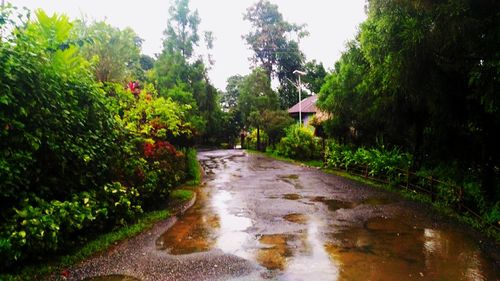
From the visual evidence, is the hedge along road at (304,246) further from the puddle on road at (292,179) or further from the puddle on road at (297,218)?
the puddle on road at (292,179)

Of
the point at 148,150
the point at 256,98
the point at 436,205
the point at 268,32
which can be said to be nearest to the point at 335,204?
the point at 436,205

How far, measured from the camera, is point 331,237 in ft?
25.7

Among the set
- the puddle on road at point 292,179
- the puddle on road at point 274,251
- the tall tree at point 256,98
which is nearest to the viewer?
the puddle on road at point 274,251

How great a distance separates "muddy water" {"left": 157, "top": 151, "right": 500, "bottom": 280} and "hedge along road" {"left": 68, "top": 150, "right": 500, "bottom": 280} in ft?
0.06

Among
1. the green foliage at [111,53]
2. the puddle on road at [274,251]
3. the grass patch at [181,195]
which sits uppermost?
the green foliage at [111,53]

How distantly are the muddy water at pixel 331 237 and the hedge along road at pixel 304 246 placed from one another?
0.06 feet

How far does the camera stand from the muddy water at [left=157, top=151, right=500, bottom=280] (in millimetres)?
6031

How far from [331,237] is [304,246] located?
36.8 inches

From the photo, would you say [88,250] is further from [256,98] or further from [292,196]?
[256,98]

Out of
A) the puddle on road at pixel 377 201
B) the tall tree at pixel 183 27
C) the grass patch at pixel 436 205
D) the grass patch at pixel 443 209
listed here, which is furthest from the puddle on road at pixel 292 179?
the tall tree at pixel 183 27

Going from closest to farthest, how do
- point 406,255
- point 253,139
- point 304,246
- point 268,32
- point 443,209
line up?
1. point 406,255
2. point 304,246
3. point 443,209
4. point 253,139
5. point 268,32

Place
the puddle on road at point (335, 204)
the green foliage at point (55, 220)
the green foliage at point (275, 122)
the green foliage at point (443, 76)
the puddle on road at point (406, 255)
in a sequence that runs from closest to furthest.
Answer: the green foliage at point (55, 220), the puddle on road at point (406, 255), the green foliage at point (443, 76), the puddle on road at point (335, 204), the green foliage at point (275, 122)

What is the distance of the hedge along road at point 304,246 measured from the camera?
5945 mm

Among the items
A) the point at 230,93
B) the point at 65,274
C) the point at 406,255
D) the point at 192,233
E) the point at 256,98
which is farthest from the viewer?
the point at 230,93
